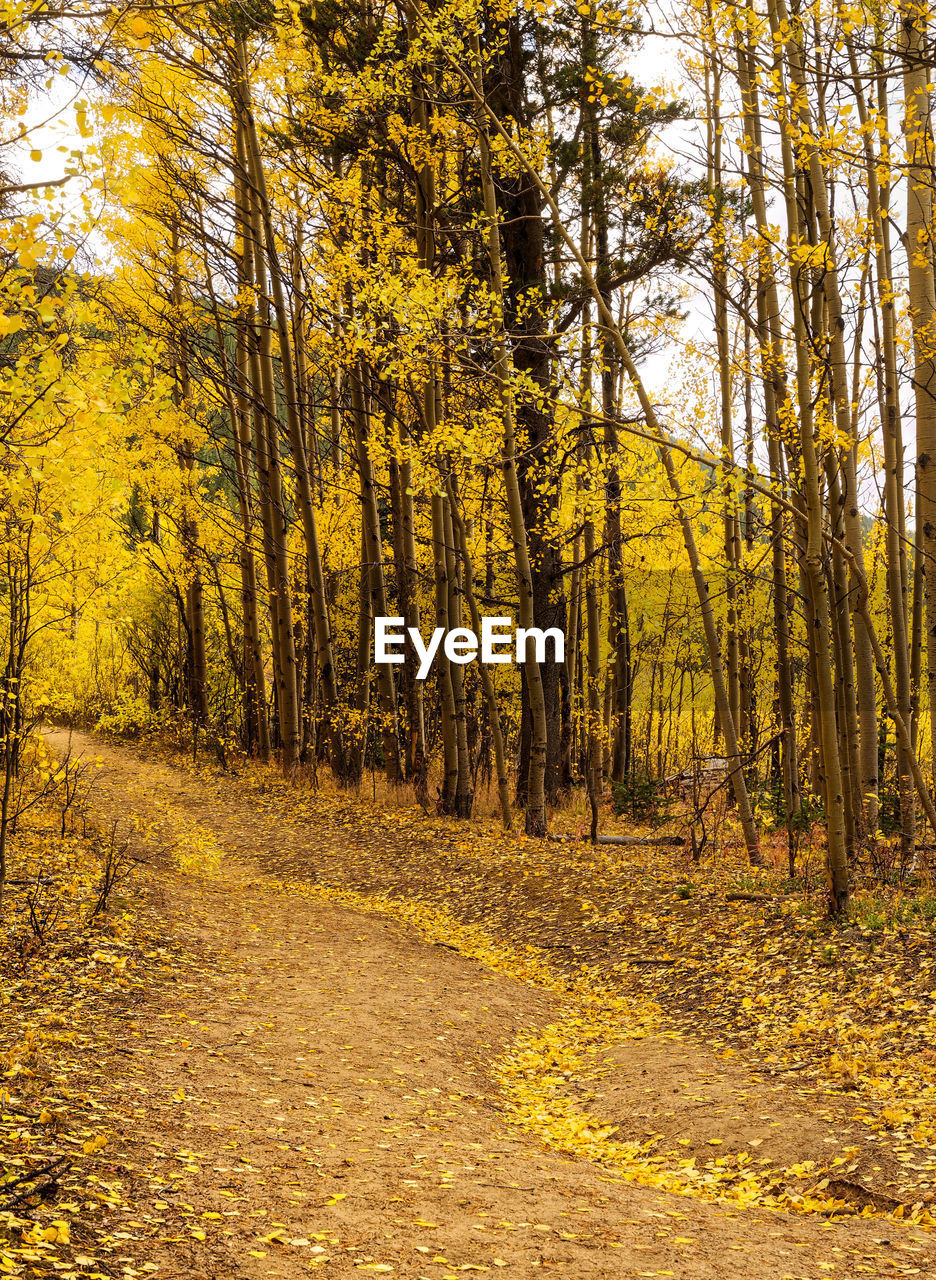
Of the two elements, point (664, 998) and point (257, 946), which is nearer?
point (664, 998)

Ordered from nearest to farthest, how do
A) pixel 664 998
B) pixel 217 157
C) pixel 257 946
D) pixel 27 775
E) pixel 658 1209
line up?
pixel 658 1209 < pixel 664 998 < pixel 257 946 < pixel 27 775 < pixel 217 157

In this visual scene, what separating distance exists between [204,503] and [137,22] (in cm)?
1397

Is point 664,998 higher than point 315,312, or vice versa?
point 315,312

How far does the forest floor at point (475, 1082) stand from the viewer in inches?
131

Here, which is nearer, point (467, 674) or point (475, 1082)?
point (475, 1082)

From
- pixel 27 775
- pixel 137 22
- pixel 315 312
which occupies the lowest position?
pixel 27 775

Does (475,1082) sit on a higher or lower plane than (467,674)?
lower

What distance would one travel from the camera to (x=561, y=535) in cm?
1193

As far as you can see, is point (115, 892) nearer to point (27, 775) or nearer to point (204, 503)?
point (27, 775)

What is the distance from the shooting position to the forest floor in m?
3.33

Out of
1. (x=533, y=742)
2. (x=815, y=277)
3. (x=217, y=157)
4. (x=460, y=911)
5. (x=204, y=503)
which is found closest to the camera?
(x=815, y=277)

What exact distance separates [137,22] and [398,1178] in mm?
5062

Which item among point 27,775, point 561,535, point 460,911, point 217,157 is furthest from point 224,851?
point 217,157

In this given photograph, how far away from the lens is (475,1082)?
5.52 m
